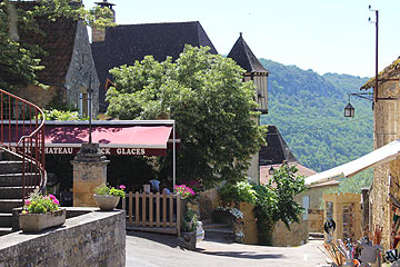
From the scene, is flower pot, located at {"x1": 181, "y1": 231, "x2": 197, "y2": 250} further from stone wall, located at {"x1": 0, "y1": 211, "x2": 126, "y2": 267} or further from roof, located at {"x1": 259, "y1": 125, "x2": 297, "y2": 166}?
roof, located at {"x1": 259, "y1": 125, "x2": 297, "y2": 166}

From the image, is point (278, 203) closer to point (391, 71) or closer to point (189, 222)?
point (189, 222)

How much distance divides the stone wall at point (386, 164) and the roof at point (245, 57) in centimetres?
2071

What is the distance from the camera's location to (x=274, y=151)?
48.3m

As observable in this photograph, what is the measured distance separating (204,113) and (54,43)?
8080 mm

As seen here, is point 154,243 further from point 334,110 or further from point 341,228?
point 334,110

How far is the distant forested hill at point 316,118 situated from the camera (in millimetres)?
100562

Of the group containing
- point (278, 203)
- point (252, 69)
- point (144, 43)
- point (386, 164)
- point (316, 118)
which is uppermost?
point (316, 118)

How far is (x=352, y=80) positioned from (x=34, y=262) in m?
182

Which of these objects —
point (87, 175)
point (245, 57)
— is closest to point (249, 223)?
point (87, 175)

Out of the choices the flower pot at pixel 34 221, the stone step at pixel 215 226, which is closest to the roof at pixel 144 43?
the stone step at pixel 215 226

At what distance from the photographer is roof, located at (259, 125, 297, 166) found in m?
47.8

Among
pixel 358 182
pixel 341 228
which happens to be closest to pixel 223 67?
pixel 341 228

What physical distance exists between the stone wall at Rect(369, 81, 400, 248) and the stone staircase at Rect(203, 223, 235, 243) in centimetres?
489

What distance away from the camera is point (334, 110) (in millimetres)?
134000
